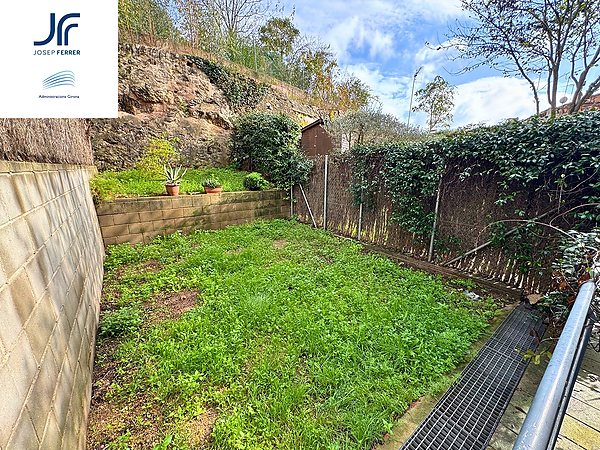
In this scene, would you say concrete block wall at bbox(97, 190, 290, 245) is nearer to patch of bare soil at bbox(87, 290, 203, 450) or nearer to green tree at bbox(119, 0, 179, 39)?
patch of bare soil at bbox(87, 290, 203, 450)

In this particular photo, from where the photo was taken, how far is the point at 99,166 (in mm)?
6117

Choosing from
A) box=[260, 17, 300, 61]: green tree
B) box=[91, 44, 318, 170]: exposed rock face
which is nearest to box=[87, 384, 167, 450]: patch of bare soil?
box=[91, 44, 318, 170]: exposed rock face

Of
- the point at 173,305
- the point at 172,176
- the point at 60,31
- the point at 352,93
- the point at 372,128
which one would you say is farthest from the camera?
the point at 352,93

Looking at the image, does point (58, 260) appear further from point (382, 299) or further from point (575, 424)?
point (575, 424)

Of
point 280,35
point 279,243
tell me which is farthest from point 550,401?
point 280,35

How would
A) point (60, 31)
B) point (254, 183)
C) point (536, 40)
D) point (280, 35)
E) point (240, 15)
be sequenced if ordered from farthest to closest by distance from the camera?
point (280, 35), point (240, 15), point (254, 183), point (536, 40), point (60, 31)

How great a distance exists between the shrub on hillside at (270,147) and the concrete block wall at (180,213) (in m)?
0.67

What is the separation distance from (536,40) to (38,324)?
823 centimetres

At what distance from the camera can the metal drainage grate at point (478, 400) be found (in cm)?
138

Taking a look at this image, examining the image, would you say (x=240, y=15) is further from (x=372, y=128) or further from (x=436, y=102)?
(x=436, y=102)

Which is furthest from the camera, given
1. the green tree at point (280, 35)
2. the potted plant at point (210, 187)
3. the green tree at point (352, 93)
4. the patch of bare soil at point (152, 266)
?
the green tree at point (352, 93)

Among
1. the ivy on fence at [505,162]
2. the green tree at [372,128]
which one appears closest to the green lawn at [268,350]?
the ivy on fence at [505,162]

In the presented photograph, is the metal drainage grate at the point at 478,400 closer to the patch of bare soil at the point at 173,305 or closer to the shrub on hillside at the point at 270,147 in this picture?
the patch of bare soil at the point at 173,305

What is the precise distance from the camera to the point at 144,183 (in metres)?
5.42
